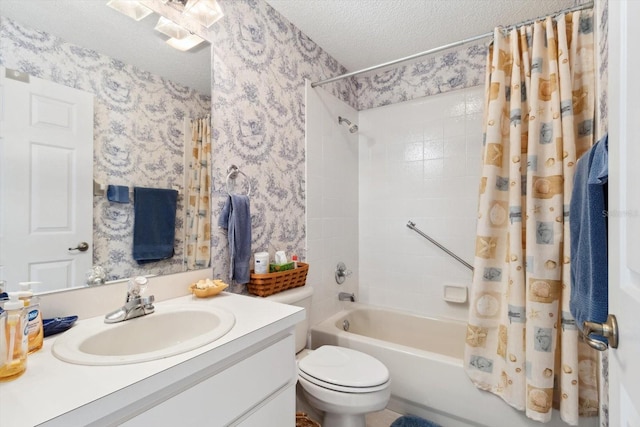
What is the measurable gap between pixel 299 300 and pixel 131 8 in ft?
4.85

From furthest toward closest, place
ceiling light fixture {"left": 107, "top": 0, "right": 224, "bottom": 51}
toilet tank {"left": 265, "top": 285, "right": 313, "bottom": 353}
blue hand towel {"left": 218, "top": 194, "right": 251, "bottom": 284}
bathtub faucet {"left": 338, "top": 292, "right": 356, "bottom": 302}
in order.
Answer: bathtub faucet {"left": 338, "top": 292, "right": 356, "bottom": 302} → toilet tank {"left": 265, "top": 285, "right": 313, "bottom": 353} → blue hand towel {"left": 218, "top": 194, "right": 251, "bottom": 284} → ceiling light fixture {"left": 107, "top": 0, "right": 224, "bottom": 51}

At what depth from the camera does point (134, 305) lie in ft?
3.14

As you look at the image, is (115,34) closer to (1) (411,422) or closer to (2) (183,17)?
(2) (183,17)

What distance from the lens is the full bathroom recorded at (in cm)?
65

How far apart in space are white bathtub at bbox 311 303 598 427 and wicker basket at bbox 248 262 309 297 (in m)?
0.47

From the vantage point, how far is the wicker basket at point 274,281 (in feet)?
4.83

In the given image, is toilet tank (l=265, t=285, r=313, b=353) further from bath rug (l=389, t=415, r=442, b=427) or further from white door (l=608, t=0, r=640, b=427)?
white door (l=608, t=0, r=640, b=427)

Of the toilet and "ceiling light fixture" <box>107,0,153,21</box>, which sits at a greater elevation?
"ceiling light fixture" <box>107,0,153,21</box>

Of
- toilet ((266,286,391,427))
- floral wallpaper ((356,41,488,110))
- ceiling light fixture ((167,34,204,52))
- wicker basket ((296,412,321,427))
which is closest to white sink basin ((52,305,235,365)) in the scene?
toilet ((266,286,391,427))

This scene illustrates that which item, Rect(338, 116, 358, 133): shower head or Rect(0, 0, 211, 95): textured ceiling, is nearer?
Rect(0, 0, 211, 95): textured ceiling

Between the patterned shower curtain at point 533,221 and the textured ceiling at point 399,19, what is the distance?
1.33 feet

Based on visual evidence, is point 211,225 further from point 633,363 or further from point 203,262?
point 633,363

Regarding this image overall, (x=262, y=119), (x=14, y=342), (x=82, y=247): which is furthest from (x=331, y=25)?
(x=14, y=342)

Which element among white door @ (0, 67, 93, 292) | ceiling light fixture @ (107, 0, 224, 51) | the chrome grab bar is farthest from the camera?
the chrome grab bar
